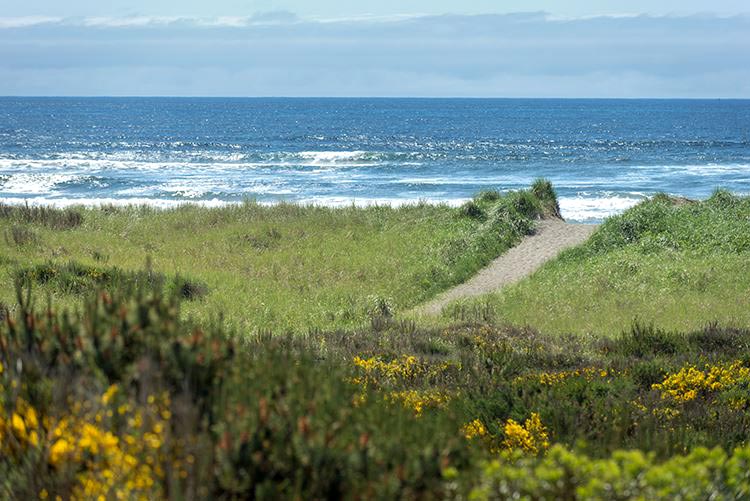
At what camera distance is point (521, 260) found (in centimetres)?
2530

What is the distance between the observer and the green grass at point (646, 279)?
54.9ft

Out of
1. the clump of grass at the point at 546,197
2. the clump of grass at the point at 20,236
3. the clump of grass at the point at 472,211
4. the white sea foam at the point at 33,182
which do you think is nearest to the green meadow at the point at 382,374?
the clump of grass at the point at 20,236

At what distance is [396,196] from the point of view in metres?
52.8

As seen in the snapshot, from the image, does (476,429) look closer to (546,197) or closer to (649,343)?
(649,343)

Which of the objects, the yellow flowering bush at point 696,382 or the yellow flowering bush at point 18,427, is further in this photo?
the yellow flowering bush at point 696,382

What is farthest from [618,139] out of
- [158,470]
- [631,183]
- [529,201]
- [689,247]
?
[158,470]

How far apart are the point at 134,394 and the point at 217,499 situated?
693 millimetres

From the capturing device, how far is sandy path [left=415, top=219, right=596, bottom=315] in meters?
21.9

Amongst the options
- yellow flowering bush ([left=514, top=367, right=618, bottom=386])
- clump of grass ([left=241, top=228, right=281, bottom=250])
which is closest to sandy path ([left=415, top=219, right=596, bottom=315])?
clump of grass ([left=241, top=228, right=281, bottom=250])

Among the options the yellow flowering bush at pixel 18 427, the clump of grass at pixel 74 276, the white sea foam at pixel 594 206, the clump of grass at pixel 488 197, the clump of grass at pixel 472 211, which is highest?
the yellow flowering bush at pixel 18 427

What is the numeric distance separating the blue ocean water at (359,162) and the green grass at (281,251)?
14.5m

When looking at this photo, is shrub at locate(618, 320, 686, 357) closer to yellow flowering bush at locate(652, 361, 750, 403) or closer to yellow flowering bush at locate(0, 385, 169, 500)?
yellow flowering bush at locate(652, 361, 750, 403)

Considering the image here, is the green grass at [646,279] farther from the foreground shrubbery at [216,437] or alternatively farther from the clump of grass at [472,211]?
the foreground shrubbery at [216,437]

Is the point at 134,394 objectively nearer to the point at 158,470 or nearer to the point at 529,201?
the point at 158,470
